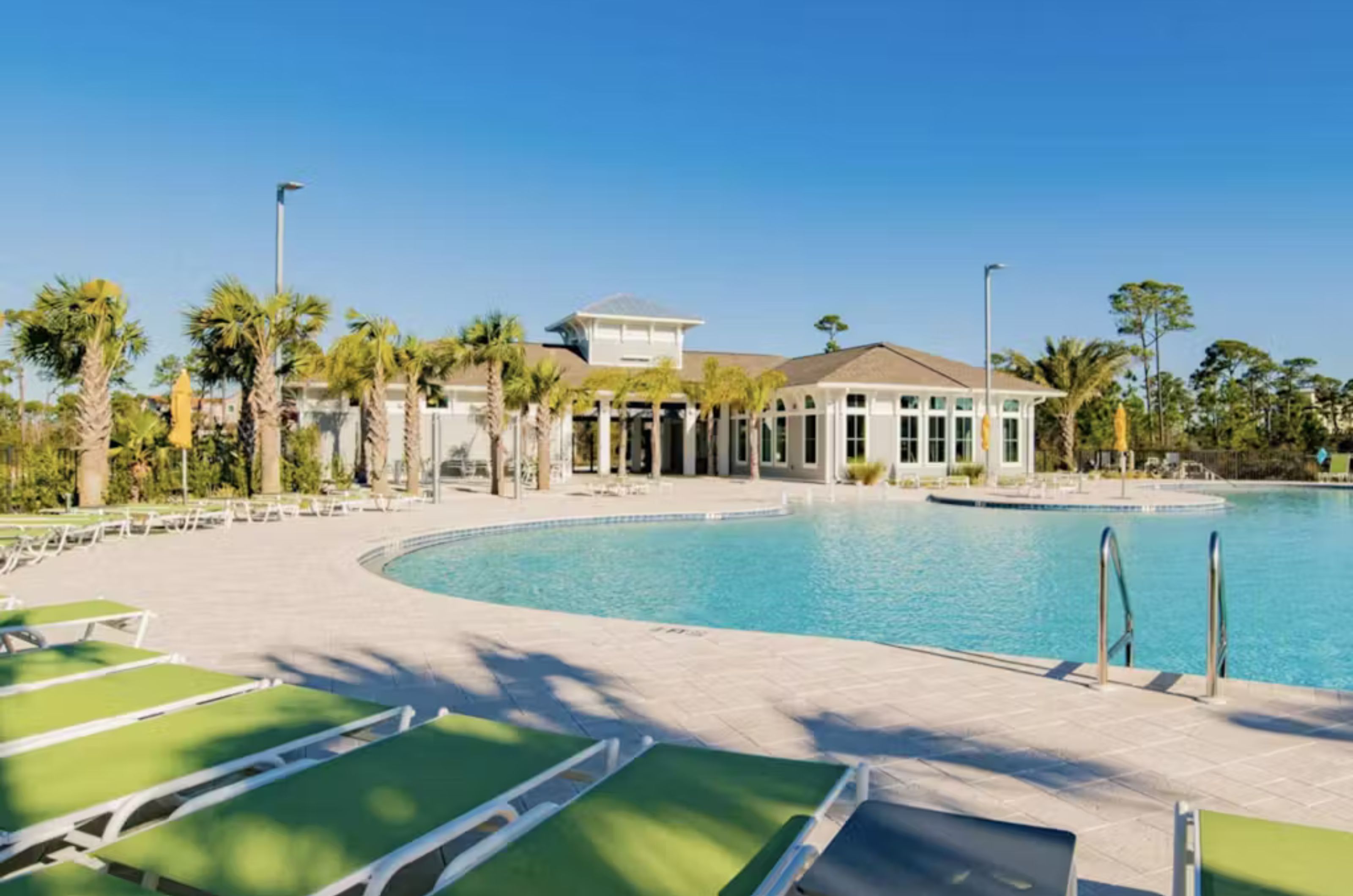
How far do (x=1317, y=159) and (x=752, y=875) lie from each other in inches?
1154

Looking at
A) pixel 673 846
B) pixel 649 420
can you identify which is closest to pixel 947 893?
pixel 673 846

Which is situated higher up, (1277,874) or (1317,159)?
(1317,159)

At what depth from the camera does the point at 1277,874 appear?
6.42 feet

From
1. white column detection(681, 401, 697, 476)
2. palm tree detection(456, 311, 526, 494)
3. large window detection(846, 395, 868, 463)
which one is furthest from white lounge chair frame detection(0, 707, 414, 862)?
white column detection(681, 401, 697, 476)

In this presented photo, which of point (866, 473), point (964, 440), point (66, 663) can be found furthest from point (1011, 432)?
point (66, 663)

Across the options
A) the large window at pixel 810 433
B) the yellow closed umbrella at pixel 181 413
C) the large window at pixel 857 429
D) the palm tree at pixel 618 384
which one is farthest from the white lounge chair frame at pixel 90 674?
the large window at pixel 810 433

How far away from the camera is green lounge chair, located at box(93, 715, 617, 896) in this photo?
6.67 feet

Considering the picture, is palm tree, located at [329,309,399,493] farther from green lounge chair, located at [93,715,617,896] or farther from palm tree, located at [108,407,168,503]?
green lounge chair, located at [93,715,617,896]

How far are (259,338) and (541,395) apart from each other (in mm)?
7801

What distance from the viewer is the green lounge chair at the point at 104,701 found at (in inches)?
117

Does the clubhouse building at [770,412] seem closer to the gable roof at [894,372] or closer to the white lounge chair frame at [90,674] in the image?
the gable roof at [894,372]

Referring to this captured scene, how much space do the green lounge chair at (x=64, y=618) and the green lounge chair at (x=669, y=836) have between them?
13.5ft

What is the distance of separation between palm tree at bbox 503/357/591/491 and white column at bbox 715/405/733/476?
10275 millimetres

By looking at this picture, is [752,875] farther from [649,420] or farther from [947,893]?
[649,420]
